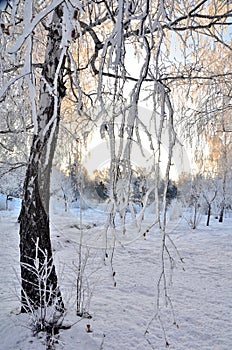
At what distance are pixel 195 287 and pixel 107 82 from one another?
10.7ft

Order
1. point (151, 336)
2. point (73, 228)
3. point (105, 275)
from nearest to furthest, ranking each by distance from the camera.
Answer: point (151, 336) → point (105, 275) → point (73, 228)

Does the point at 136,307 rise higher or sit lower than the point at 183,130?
lower

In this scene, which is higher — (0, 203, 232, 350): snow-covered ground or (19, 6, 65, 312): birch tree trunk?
(19, 6, 65, 312): birch tree trunk

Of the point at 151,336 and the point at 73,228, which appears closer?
the point at 151,336

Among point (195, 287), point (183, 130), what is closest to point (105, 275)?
point (195, 287)

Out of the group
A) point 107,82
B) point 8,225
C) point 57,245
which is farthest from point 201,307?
point 8,225

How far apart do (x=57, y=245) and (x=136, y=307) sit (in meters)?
4.52

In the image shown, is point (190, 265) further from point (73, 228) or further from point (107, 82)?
point (73, 228)

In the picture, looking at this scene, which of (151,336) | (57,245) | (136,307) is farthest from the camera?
(57,245)

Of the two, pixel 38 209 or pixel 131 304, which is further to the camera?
pixel 131 304

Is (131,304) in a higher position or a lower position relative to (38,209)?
lower

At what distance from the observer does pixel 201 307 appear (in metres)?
3.65

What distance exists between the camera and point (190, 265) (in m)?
6.13

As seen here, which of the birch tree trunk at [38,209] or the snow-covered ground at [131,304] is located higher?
the birch tree trunk at [38,209]
